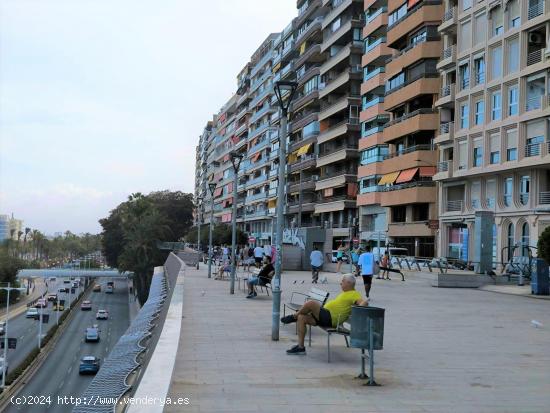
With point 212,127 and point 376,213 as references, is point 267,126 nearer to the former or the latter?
point 376,213

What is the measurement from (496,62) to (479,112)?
322cm

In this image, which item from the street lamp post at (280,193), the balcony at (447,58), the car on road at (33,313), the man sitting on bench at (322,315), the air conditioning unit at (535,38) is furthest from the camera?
the car on road at (33,313)

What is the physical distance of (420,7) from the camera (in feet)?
155

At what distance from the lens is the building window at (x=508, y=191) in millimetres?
36812

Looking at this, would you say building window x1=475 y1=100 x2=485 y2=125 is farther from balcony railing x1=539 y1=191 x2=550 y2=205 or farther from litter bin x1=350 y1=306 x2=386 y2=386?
litter bin x1=350 y1=306 x2=386 y2=386

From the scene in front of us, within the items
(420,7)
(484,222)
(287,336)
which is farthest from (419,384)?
(420,7)

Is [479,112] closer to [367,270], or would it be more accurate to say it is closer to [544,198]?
[544,198]

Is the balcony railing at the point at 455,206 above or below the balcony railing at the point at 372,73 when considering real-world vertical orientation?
below

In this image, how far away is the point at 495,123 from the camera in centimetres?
3747

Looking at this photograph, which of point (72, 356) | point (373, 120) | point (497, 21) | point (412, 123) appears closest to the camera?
point (497, 21)

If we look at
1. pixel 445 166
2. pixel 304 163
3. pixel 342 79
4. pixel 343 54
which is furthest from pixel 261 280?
pixel 304 163

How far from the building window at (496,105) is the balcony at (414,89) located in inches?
316

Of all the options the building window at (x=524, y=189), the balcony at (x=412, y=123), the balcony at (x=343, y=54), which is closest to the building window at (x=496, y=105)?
the building window at (x=524, y=189)

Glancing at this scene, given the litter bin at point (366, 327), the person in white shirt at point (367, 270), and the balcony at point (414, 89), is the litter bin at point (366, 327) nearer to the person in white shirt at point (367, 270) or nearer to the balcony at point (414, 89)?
the person in white shirt at point (367, 270)
